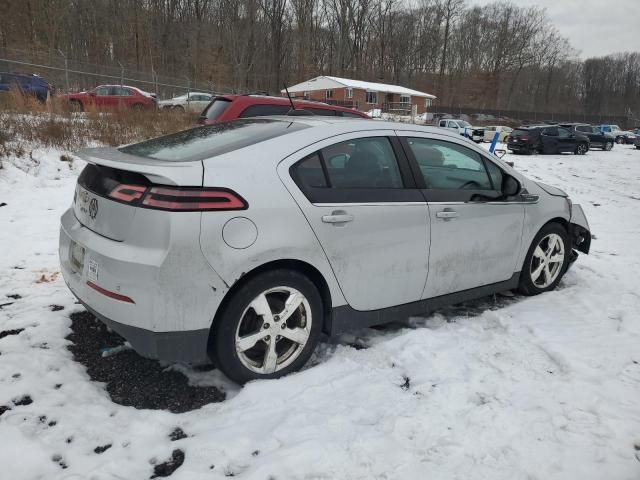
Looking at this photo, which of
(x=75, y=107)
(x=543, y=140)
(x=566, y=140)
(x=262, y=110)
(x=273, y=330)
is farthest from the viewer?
(x=566, y=140)

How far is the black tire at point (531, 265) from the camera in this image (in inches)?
169

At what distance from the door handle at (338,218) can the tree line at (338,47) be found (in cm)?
3199

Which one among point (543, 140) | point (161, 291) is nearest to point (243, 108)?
point (161, 291)

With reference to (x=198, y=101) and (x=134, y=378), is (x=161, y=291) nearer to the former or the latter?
(x=134, y=378)

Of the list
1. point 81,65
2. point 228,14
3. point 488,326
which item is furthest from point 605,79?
point 488,326

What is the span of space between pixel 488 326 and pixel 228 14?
197 feet

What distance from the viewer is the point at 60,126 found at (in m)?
10.1

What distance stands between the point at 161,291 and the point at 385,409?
1.36 metres

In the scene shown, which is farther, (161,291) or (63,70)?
(63,70)

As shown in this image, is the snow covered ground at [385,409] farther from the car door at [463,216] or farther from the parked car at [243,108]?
the parked car at [243,108]

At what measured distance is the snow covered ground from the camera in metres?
2.20

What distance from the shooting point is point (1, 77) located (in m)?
16.0

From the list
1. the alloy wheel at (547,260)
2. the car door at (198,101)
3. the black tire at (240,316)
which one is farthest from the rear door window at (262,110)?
the car door at (198,101)

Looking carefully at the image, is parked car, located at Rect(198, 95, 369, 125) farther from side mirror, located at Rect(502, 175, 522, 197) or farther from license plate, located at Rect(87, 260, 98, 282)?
license plate, located at Rect(87, 260, 98, 282)
